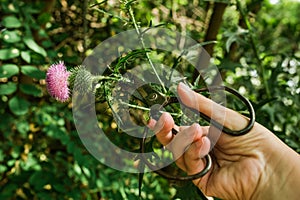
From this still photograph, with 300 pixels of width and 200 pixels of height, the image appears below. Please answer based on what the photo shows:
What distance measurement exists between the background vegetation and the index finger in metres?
0.27

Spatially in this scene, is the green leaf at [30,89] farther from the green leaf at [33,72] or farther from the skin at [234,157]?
the skin at [234,157]

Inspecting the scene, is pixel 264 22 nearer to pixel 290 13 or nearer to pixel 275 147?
pixel 275 147

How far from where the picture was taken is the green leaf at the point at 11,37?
1317 millimetres

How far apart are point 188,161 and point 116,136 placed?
0.57m

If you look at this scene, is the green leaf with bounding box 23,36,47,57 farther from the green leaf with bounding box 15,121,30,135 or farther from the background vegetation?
the green leaf with bounding box 15,121,30,135

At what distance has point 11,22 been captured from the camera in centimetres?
135

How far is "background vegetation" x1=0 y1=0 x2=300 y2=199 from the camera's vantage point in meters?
1.34

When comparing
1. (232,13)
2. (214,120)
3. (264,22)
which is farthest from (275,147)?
(232,13)

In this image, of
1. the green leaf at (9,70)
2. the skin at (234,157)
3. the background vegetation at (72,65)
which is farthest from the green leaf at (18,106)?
the skin at (234,157)

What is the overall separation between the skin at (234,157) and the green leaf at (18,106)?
1.93ft

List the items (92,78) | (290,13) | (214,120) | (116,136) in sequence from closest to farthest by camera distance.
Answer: (92,78) → (214,120) → (116,136) → (290,13)

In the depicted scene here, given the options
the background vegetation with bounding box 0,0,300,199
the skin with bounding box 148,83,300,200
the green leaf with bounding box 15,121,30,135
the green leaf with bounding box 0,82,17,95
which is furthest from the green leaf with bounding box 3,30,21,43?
the skin with bounding box 148,83,300,200

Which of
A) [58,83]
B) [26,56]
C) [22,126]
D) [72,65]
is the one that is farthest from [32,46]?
[58,83]

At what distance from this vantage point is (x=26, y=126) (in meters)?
1.55
